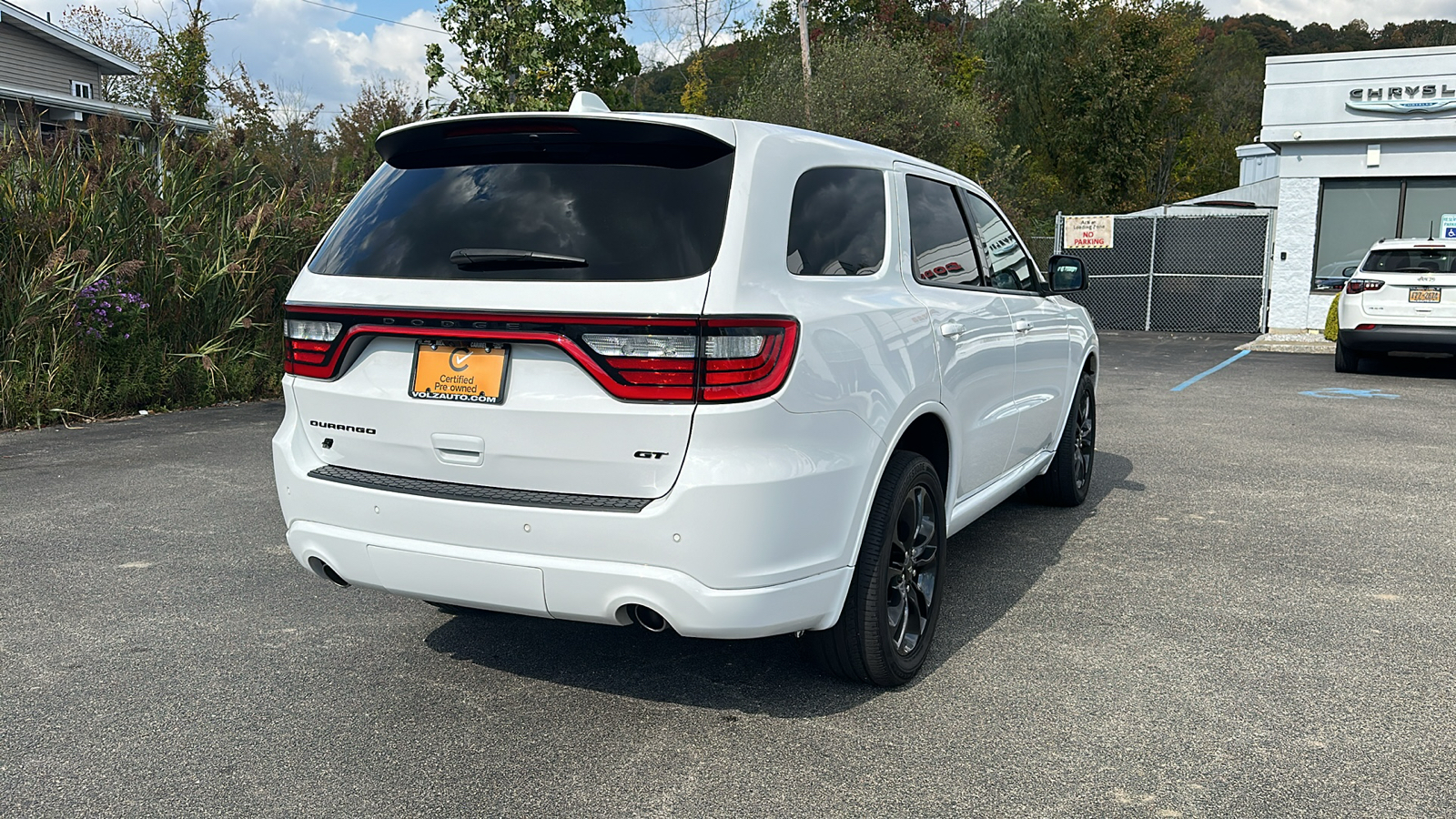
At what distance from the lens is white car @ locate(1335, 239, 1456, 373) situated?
12891 millimetres

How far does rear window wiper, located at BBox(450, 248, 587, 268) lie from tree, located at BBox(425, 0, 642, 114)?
44.6ft

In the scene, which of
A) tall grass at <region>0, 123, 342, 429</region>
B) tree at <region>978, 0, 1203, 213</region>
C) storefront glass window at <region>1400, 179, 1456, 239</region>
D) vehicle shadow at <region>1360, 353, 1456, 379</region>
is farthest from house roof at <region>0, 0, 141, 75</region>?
tree at <region>978, 0, 1203, 213</region>

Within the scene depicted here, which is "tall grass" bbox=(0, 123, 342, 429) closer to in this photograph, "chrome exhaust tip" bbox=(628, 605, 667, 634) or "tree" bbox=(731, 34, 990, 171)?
"chrome exhaust tip" bbox=(628, 605, 667, 634)

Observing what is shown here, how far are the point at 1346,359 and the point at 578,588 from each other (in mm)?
13910

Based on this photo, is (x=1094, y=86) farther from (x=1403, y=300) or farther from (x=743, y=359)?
(x=743, y=359)

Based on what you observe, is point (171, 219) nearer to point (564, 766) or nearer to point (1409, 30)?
point (564, 766)

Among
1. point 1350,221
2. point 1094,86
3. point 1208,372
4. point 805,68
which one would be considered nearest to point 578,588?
point 1208,372

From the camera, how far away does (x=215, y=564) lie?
5250 millimetres

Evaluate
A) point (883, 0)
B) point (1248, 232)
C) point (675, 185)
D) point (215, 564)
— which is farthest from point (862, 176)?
point (883, 0)

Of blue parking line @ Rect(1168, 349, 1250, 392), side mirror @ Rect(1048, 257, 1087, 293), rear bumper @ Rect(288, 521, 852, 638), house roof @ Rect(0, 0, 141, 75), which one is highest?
house roof @ Rect(0, 0, 141, 75)

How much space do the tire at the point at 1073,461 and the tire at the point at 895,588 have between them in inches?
90.3

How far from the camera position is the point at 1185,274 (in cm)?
2238

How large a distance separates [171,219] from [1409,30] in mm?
70618

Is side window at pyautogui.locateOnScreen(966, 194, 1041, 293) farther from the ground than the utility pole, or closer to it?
closer to it
